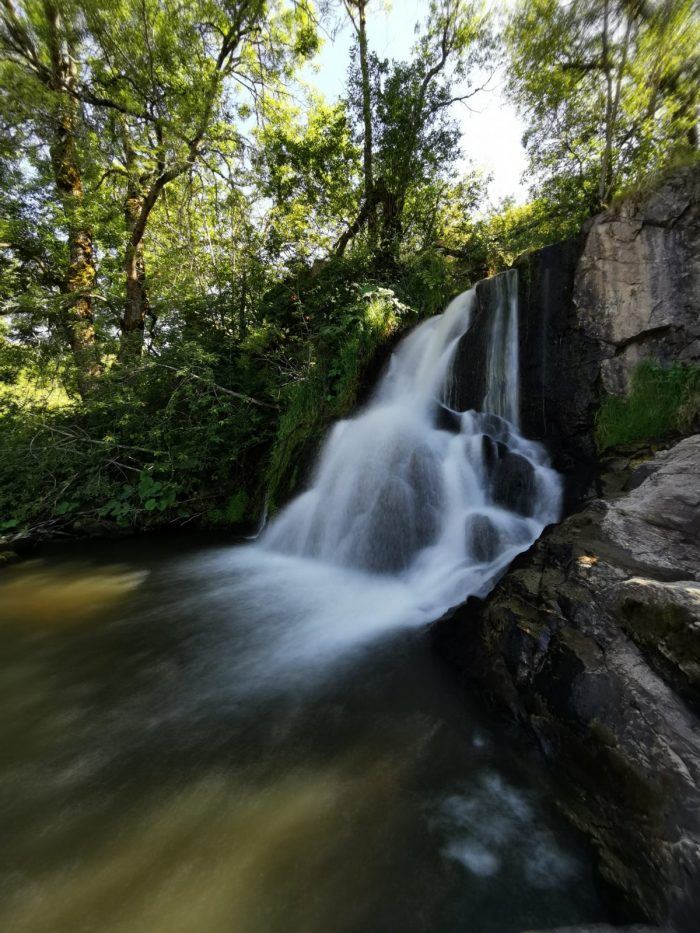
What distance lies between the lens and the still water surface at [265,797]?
1.61 m

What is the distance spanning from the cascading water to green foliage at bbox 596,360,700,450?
2.85 feet

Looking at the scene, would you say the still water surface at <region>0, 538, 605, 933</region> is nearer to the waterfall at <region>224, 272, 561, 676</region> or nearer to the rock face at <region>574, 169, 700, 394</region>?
the waterfall at <region>224, 272, 561, 676</region>

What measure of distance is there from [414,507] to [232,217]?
350 inches

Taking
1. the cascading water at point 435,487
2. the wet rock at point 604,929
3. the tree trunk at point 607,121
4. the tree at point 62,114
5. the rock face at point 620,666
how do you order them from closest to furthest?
the wet rock at point 604,929 < the rock face at point 620,666 < the cascading water at point 435,487 < the tree trunk at point 607,121 < the tree at point 62,114

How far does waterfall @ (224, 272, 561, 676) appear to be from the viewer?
158 inches

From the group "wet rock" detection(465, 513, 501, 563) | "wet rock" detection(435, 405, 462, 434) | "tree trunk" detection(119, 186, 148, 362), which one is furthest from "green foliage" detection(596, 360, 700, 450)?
"tree trunk" detection(119, 186, 148, 362)

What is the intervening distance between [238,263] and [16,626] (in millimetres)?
8203

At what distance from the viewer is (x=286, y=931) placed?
1.51m

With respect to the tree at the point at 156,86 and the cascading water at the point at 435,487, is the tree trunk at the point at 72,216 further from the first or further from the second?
the cascading water at the point at 435,487

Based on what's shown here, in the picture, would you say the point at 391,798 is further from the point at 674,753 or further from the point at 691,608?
the point at 691,608

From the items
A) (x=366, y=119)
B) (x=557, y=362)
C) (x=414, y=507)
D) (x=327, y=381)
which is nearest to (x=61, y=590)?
(x=414, y=507)

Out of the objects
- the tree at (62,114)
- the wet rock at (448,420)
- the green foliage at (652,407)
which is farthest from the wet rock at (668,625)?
the tree at (62,114)

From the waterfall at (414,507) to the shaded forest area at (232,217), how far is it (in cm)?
110

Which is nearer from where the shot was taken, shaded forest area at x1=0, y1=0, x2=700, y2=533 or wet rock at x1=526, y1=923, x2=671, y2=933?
wet rock at x1=526, y1=923, x2=671, y2=933
